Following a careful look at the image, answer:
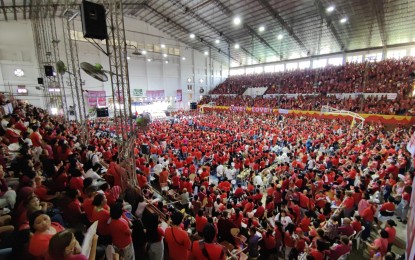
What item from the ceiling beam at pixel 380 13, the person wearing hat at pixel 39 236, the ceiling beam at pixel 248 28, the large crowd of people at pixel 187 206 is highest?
the ceiling beam at pixel 248 28

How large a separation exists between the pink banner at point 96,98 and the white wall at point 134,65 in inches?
31.2

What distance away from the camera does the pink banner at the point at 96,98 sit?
86.7ft

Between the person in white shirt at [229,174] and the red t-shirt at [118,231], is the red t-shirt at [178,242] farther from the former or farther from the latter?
the person in white shirt at [229,174]

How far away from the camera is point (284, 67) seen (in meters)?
31.4

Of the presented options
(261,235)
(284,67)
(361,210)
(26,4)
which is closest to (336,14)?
(284,67)

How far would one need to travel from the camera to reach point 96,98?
26781 millimetres

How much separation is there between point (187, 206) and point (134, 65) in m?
28.6

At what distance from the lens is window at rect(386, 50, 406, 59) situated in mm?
21188

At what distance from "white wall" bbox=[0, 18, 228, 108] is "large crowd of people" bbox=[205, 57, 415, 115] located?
8.23 metres

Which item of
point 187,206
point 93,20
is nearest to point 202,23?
point 93,20

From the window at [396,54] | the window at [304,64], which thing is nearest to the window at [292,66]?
the window at [304,64]

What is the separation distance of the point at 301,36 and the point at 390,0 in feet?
27.6

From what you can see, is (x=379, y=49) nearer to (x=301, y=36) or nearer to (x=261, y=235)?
(x=301, y=36)

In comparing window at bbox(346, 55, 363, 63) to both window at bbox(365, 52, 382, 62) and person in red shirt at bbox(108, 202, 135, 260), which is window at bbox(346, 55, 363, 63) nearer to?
window at bbox(365, 52, 382, 62)
